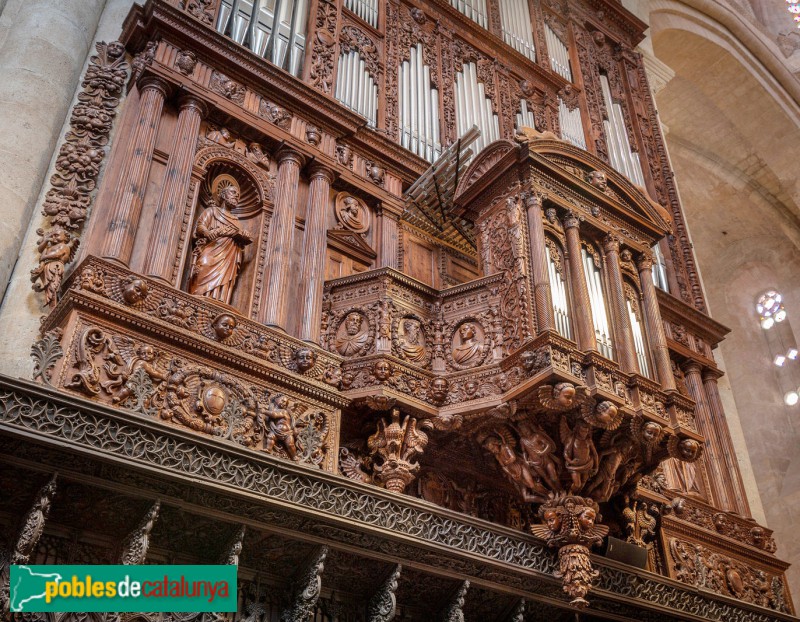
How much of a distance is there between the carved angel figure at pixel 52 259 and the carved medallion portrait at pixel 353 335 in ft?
7.81

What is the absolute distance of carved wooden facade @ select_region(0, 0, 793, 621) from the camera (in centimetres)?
579

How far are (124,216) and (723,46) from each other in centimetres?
1532

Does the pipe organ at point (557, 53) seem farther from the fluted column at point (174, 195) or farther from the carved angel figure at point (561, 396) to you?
the carved angel figure at point (561, 396)

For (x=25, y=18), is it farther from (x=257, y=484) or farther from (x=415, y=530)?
(x=415, y=530)

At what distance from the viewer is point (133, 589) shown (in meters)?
5.17

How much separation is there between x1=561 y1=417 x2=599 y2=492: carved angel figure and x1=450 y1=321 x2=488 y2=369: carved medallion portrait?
3.10ft

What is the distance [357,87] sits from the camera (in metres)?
10.1

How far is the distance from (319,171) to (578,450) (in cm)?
383

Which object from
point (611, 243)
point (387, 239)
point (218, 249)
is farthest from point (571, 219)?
point (218, 249)

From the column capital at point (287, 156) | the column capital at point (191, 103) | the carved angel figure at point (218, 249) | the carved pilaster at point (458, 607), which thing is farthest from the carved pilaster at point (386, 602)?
the column capital at point (191, 103)

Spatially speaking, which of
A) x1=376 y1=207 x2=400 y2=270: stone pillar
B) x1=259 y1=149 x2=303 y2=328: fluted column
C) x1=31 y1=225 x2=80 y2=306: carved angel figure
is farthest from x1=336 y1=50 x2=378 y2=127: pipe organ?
x1=31 y1=225 x2=80 y2=306: carved angel figure

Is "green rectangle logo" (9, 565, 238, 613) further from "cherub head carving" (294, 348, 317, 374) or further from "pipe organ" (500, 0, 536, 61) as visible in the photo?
"pipe organ" (500, 0, 536, 61)

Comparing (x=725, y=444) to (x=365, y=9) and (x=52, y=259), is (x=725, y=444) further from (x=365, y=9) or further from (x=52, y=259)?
(x=52, y=259)

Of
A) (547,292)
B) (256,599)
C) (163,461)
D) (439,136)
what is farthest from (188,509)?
(439,136)
